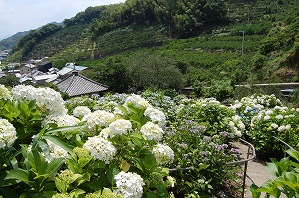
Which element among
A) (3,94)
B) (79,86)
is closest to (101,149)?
(3,94)

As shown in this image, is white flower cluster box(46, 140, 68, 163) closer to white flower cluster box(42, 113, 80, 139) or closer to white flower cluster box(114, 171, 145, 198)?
white flower cluster box(42, 113, 80, 139)

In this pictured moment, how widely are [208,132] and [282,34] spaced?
20.4 meters

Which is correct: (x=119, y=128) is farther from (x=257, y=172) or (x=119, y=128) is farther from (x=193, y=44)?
(x=193, y=44)

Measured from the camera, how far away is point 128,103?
2.09 metres

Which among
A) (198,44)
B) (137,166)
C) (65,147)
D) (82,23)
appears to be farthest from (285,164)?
(82,23)

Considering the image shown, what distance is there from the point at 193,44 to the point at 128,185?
42035 millimetres

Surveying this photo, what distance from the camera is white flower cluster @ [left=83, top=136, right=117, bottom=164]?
1572 mm

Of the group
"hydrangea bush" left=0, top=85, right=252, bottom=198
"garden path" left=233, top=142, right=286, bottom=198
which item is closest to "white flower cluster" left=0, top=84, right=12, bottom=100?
"hydrangea bush" left=0, top=85, right=252, bottom=198

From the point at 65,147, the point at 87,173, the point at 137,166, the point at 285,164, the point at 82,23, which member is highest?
the point at 65,147

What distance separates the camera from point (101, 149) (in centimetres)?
157

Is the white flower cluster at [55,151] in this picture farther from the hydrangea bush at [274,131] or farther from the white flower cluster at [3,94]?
the hydrangea bush at [274,131]

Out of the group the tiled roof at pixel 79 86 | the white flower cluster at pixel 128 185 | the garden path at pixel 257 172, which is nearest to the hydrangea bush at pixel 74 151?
the white flower cluster at pixel 128 185

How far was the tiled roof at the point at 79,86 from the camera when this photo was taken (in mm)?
17203

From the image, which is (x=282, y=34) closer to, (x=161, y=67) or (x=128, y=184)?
(x=161, y=67)
